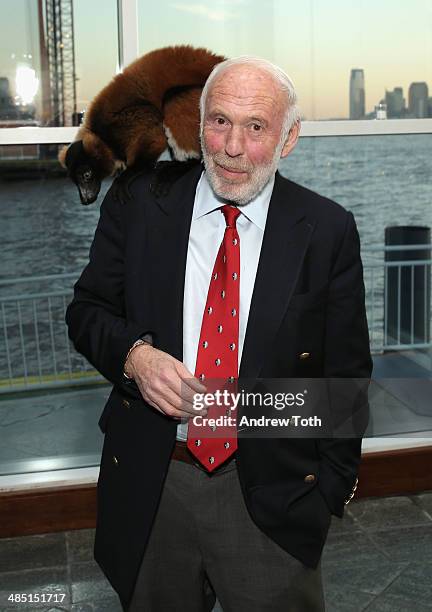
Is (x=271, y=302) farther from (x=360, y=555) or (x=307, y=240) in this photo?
(x=360, y=555)

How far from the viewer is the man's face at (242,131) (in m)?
1.41

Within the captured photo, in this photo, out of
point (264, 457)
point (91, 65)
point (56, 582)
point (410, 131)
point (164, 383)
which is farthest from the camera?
point (410, 131)

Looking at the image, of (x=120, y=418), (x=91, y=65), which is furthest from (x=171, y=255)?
(x=91, y=65)

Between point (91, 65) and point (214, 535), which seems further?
point (91, 65)

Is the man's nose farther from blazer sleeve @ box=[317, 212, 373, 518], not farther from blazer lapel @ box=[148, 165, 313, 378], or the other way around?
blazer sleeve @ box=[317, 212, 373, 518]

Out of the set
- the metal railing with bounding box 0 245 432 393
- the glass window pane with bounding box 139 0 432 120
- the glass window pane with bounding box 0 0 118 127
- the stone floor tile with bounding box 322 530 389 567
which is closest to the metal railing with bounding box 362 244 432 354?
the metal railing with bounding box 0 245 432 393

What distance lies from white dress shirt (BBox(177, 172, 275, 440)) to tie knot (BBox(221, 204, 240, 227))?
0.05ft

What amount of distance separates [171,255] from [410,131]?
6.48 feet

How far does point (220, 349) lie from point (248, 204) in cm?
29

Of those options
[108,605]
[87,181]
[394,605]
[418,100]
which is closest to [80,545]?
[108,605]

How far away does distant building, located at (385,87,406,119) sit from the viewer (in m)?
3.10

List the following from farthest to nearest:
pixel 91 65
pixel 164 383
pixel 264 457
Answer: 1. pixel 91 65
2. pixel 264 457
3. pixel 164 383

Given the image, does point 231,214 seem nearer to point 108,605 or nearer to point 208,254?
point 208,254

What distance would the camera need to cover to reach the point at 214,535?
1493 mm
